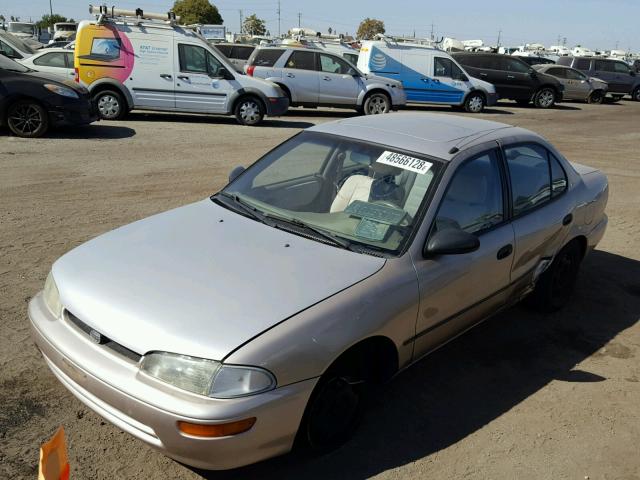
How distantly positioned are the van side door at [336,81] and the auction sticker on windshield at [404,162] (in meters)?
12.9

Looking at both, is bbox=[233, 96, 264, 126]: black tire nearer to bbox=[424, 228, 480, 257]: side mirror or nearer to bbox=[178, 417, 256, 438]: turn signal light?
bbox=[424, 228, 480, 257]: side mirror

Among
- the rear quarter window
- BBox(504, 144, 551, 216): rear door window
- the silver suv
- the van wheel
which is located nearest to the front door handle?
BBox(504, 144, 551, 216): rear door window

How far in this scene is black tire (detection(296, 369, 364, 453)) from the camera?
2.98m

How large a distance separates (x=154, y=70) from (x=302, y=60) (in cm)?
465

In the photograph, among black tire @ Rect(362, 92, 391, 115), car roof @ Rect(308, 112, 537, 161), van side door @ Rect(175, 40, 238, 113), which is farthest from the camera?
black tire @ Rect(362, 92, 391, 115)

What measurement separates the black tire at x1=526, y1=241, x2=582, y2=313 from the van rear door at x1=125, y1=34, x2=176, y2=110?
10140 mm

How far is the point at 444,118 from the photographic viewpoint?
15.2 ft

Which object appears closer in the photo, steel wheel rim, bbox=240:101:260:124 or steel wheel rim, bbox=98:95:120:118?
steel wheel rim, bbox=98:95:120:118

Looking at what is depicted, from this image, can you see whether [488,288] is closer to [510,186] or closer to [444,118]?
[510,186]

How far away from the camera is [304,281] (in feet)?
10.2

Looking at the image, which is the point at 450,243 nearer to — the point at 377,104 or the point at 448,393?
the point at 448,393

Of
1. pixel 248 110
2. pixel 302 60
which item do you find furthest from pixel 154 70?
pixel 302 60

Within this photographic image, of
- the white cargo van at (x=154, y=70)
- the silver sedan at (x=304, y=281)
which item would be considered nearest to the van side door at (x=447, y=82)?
the white cargo van at (x=154, y=70)

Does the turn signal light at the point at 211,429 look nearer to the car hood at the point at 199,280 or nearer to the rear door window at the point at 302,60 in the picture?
the car hood at the point at 199,280
